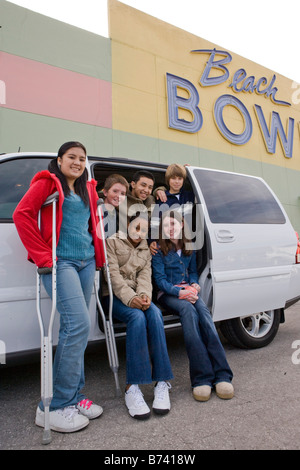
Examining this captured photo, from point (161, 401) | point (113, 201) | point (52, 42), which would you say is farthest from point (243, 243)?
point (52, 42)

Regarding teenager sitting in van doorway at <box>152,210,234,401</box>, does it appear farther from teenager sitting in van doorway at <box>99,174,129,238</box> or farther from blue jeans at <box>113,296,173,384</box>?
teenager sitting in van doorway at <box>99,174,129,238</box>

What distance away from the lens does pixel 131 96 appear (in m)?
8.83

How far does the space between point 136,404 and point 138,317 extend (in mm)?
558

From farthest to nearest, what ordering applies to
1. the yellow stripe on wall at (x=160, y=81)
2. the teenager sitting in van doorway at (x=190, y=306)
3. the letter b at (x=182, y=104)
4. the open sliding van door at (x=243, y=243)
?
1. the letter b at (x=182, y=104)
2. the yellow stripe on wall at (x=160, y=81)
3. the open sliding van door at (x=243, y=243)
4. the teenager sitting in van doorway at (x=190, y=306)

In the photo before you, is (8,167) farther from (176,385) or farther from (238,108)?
(238,108)

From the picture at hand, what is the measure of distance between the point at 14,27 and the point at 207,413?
28.3 feet

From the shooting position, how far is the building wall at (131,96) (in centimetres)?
727

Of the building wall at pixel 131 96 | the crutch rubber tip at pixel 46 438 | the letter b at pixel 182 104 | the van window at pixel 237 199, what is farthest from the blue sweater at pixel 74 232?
the letter b at pixel 182 104

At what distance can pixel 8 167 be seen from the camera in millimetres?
2354

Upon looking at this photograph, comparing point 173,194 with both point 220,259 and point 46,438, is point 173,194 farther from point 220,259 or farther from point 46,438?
point 46,438

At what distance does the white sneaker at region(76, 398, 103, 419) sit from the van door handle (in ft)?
5.61

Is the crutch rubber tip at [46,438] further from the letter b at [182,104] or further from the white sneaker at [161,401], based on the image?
the letter b at [182,104]

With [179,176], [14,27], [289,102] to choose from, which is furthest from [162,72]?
[179,176]
